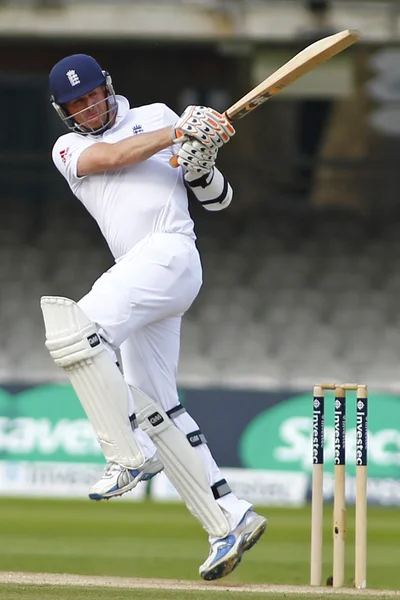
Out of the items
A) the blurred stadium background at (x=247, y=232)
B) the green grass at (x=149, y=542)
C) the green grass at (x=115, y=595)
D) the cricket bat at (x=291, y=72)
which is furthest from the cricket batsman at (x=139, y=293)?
the blurred stadium background at (x=247, y=232)

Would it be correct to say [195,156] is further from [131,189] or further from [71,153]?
[71,153]

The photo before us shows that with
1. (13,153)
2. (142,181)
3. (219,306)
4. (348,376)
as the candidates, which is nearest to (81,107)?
(142,181)

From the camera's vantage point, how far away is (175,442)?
404 cm

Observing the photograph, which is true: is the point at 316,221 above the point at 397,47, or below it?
below

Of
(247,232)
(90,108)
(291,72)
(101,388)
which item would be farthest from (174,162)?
(247,232)

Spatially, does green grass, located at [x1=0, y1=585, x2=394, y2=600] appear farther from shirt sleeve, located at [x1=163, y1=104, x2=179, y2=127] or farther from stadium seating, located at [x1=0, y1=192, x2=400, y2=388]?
stadium seating, located at [x1=0, y1=192, x2=400, y2=388]

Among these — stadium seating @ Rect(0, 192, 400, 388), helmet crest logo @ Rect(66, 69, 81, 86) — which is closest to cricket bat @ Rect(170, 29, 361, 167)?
helmet crest logo @ Rect(66, 69, 81, 86)

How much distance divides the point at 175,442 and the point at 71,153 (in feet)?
3.31

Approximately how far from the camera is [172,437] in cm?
404

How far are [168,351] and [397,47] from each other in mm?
6213

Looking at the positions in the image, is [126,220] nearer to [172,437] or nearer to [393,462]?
[172,437]

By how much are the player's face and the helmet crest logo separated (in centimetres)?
5

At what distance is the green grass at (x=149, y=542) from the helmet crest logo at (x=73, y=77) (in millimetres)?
2246

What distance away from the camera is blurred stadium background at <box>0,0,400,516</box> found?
8523 mm
